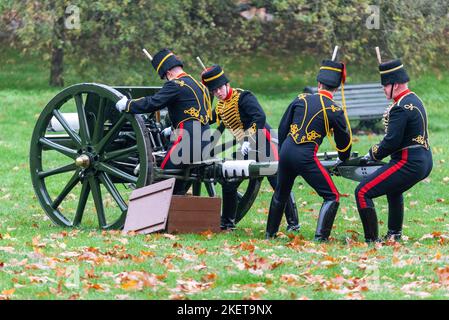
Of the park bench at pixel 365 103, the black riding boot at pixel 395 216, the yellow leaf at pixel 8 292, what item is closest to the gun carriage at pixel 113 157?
the black riding boot at pixel 395 216

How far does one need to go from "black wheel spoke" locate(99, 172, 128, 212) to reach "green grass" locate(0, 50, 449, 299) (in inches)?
16.3

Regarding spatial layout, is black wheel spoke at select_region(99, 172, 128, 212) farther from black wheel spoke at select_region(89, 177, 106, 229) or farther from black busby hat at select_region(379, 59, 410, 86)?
black busby hat at select_region(379, 59, 410, 86)

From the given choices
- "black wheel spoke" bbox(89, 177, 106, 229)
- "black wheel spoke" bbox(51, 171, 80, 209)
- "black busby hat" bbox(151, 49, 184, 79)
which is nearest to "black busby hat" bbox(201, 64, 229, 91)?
"black busby hat" bbox(151, 49, 184, 79)

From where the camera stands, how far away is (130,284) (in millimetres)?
7703

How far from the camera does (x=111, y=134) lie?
1076 centimetres

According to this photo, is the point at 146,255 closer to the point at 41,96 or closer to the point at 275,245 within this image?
the point at 275,245

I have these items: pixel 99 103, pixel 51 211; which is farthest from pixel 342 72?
pixel 51 211

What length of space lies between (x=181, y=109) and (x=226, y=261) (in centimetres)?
246

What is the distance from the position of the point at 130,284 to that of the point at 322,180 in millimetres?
2912

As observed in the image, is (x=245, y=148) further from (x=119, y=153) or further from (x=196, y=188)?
(x=119, y=153)

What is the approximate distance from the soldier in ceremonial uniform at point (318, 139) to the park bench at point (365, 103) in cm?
979

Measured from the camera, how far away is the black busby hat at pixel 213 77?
36.0 ft

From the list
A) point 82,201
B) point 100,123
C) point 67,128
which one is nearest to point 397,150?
point 100,123

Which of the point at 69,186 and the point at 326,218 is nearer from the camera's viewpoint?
the point at 326,218
